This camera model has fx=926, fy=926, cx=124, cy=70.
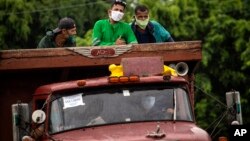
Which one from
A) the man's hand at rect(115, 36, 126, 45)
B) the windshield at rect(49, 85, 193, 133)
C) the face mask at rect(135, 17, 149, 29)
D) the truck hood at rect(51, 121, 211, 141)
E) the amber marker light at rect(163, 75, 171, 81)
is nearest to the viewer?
the truck hood at rect(51, 121, 211, 141)

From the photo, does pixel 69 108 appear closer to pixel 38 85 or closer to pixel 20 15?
pixel 38 85

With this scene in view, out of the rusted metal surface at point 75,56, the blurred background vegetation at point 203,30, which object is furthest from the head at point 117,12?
the blurred background vegetation at point 203,30

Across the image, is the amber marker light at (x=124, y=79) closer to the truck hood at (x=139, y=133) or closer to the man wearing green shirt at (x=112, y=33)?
the truck hood at (x=139, y=133)

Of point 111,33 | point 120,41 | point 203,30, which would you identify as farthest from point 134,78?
point 203,30

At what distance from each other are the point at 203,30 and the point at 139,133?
22263 mm

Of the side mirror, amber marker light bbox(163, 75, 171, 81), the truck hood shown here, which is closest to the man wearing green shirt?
amber marker light bbox(163, 75, 171, 81)

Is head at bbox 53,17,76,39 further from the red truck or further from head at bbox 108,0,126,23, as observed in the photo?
the red truck

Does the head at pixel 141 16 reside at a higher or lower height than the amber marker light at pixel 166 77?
higher

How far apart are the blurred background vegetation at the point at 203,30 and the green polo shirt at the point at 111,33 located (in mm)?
15891

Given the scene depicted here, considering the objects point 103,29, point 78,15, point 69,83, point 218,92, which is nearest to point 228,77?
point 218,92

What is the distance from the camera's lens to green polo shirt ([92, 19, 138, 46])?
40.8 feet

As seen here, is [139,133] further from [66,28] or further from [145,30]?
[145,30]

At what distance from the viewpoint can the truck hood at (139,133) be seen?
9.57 meters

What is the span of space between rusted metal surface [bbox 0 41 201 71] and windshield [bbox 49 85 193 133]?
3.20ft
